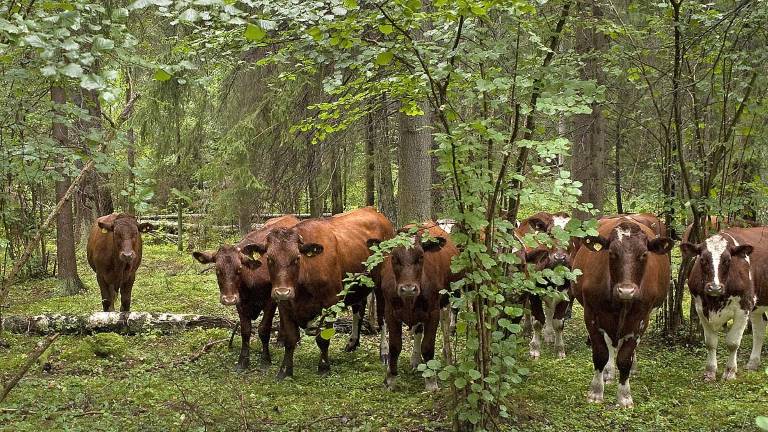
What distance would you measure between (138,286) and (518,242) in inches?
483

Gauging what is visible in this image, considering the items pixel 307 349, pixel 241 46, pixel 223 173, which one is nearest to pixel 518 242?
pixel 241 46

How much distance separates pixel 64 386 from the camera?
7586mm

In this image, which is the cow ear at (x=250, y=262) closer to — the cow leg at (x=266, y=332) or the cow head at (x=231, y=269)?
the cow head at (x=231, y=269)

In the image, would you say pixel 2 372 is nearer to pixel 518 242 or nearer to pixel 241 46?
pixel 241 46

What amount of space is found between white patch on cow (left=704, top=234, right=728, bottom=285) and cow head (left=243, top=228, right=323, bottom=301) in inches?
188

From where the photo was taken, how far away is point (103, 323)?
10422mm

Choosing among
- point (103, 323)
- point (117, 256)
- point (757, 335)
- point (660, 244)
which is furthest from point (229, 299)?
point (757, 335)

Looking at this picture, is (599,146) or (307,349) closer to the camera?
(307,349)

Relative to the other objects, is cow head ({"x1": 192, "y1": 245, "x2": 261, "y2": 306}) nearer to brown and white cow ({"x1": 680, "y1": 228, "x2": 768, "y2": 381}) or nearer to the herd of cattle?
the herd of cattle

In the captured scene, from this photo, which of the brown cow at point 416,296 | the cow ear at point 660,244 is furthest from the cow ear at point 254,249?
the cow ear at point 660,244

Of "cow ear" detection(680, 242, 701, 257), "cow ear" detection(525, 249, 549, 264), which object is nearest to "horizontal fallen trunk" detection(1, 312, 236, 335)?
"cow ear" detection(525, 249, 549, 264)

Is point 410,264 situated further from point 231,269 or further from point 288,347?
point 231,269

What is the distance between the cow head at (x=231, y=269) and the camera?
9023mm

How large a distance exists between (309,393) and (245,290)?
205 cm
